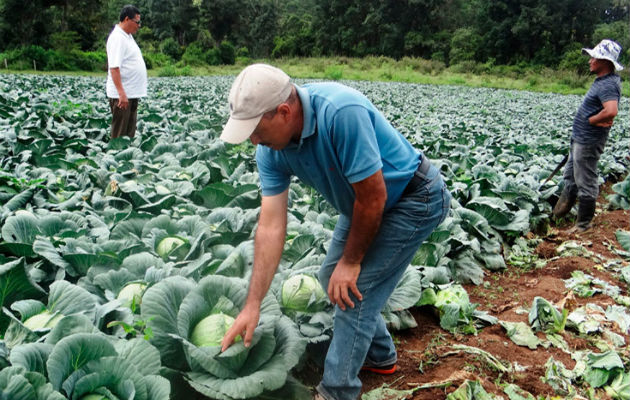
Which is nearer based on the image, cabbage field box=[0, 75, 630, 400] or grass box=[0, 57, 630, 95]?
cabbage field box=[0, 75, 630, 400]

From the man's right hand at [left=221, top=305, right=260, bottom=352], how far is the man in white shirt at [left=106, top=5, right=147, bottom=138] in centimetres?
491

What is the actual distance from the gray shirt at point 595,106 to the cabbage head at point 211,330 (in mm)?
4787

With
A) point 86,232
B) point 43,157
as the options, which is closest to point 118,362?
point 86,232

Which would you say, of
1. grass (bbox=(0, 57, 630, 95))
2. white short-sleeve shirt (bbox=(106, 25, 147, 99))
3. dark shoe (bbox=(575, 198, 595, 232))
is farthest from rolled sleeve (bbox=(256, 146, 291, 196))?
grass (bbox=(0, 57, 630, 95))

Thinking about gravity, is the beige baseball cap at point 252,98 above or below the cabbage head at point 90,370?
above

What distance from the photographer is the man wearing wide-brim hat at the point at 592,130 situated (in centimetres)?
483

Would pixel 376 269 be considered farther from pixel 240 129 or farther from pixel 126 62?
pixel 126 62

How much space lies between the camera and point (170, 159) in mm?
5512

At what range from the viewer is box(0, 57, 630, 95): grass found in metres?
31.1

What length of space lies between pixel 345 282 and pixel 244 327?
49cm

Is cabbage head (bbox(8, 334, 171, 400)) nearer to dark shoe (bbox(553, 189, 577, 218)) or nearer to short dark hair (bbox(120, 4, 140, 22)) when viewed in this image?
short dark hair (bbox(120, 4, 140, 22))

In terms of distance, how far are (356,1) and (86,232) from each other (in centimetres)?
6007

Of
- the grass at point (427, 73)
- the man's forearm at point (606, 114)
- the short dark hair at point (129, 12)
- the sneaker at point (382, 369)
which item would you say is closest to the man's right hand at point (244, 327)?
the sneaker at point (382, 369)

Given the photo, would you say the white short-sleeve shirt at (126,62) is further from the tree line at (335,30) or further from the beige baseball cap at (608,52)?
the tree line at (335,30)
